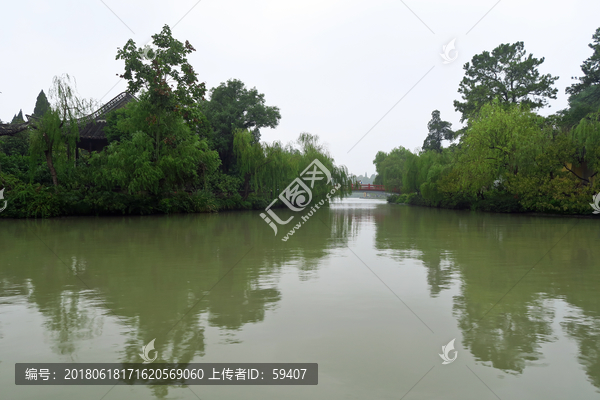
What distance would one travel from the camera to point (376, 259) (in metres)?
10.6

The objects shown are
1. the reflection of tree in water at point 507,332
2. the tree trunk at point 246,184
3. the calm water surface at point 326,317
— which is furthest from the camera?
the tree trunk at point 246,184

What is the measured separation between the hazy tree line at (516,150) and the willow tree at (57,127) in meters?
23.4

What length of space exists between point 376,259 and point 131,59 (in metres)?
20.6

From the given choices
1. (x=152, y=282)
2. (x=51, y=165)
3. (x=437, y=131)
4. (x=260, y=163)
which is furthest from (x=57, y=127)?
(x=437, y=131)

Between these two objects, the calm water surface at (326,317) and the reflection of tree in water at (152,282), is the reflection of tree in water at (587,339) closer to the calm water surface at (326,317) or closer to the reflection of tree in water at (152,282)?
the calm water surface at (326,317)

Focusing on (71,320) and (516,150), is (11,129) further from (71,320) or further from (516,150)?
(516,150)

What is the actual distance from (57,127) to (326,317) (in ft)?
76.0

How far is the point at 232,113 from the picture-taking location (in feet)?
120

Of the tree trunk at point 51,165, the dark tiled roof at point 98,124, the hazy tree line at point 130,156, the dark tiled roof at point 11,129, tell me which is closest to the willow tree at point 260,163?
the hazy tree line at point 130,156

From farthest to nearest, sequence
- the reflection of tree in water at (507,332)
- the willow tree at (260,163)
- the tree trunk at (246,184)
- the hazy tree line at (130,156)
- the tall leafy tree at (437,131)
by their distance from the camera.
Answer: the tall leafy tree at (437,131)
the tree trunk at (246,184)
the willow tree at (260,163)
the hazy tree line at (130,156)
the reflection of tree in water at (507,332)

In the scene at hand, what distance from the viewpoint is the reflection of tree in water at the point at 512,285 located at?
4637mm

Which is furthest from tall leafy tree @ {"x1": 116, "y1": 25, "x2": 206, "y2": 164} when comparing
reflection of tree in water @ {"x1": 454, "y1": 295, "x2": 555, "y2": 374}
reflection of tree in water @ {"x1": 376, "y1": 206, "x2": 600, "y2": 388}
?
reflection of tree in water @ {"x1": 454, "y1": 295, "x2": 555, "y2": 374}

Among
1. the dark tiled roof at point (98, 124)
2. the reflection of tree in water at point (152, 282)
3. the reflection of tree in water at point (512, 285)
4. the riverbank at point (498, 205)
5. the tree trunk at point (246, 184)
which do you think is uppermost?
the dark tiled roof at point (98, 124)

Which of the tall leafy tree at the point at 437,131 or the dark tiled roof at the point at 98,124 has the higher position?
the tall leafy tree at the point at 437,131
